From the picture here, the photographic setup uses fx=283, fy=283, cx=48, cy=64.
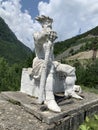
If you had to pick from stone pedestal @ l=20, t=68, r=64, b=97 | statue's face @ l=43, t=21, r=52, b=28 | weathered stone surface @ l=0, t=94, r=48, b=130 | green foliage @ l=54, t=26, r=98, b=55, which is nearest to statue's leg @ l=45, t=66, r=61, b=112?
weathered stone surface @ l=0, t=94, r=48, b=130

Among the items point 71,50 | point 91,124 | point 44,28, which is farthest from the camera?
point 71,50

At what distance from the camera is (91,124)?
3121 millimetres

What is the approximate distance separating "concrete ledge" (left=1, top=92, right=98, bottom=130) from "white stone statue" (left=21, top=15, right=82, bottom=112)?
19 cm

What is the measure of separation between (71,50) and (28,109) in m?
56.5

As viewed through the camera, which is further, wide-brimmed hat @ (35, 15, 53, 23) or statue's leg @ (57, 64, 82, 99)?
statue's leg @ (57, 64, 82, 99)

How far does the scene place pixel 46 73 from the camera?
638 centimetres

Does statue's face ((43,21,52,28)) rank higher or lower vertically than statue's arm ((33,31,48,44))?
higher

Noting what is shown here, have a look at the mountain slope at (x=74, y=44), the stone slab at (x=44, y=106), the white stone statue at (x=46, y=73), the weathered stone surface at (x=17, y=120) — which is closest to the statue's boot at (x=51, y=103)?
the white stone statue at (x=46, y=73)

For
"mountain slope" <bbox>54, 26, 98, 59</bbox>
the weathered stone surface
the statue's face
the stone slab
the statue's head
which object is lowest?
the weathered stone surface

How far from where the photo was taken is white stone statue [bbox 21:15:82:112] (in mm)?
6289

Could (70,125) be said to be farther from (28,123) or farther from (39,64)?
(39,64)

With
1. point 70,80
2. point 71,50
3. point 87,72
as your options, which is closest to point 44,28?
point 70,80

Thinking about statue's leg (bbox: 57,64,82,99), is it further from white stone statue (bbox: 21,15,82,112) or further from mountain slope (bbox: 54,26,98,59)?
mountain slope (bbox: 54,26,98,59)

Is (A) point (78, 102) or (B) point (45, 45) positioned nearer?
(B) point (45, 45)
